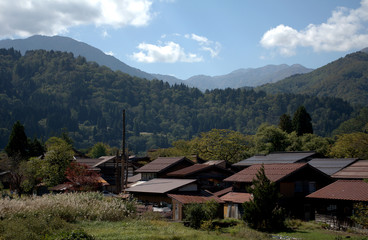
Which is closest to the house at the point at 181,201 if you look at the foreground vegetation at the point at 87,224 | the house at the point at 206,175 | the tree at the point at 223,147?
the foreground vegetation at the point at 87,224

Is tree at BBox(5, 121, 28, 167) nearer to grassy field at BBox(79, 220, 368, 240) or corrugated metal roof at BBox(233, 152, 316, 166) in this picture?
corrugated metal roof at BBox(233, 152, 316, 166)

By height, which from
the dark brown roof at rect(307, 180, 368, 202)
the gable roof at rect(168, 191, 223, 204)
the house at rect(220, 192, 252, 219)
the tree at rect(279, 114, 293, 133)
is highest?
the tree at rect(279, 114, 293, 133)

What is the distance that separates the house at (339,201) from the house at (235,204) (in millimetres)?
6724

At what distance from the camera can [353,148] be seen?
216 feet

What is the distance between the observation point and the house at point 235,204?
125 feet

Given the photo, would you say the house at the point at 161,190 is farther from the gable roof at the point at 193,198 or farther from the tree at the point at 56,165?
the tree at the point at 56,165

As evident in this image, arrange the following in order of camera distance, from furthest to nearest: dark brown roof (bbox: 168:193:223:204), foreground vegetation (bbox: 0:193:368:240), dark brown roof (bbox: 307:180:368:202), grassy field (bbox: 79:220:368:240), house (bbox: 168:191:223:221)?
dark brown roof (bbox: 168:193:223:204), house (bbox: 168:191:223:221), dark brown roof (bbox: 307:180:368:202), grassy field (bbox: 79:220:368:240), foreground vegetation (bbox: 0:193:368:240)

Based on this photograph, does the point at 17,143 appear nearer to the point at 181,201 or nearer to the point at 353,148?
the point at 181,201

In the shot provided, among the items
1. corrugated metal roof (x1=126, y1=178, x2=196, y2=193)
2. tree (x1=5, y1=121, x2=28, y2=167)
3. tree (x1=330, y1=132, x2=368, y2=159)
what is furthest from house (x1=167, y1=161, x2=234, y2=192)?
tree (x1=5, y1=121, x2=28, y2=167)

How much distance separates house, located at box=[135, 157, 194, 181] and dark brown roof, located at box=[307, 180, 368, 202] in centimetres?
2335

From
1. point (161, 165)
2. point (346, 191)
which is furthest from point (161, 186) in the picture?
point (346, 191)

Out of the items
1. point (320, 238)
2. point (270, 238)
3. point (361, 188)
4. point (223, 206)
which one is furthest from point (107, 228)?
point (361, 188)

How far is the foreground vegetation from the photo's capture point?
700 inches

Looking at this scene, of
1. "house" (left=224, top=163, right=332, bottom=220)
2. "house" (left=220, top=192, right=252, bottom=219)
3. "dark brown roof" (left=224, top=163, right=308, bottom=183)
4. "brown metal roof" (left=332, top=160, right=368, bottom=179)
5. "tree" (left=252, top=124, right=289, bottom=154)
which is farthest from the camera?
"tree" (left=252, top=124, right=289, bottom=154)
